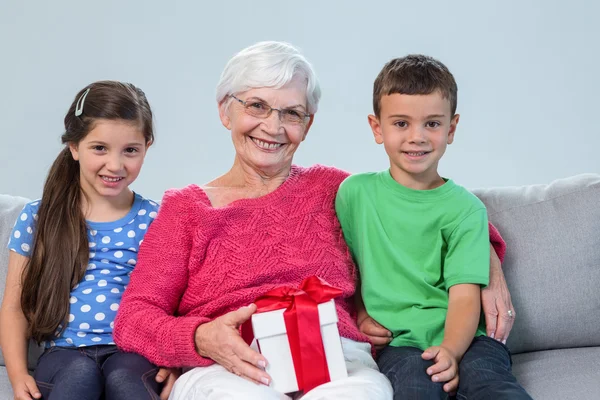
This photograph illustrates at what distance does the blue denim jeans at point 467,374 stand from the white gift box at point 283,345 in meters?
0.21

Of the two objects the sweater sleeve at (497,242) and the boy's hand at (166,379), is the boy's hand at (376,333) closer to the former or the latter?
the sweater sleeve at (497,242)

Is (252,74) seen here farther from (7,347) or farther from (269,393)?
(7,347)

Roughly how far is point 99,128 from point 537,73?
7.63 ft

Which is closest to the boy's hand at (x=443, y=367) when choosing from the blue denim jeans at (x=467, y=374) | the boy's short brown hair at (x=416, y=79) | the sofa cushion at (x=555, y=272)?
the blue denim jeans at (x=467, y=374)

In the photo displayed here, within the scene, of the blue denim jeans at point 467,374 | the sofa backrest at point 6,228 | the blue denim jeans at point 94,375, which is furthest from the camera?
the sofa backrest at point 6,228

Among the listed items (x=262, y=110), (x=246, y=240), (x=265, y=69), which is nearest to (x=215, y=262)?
(x=246, y=240)

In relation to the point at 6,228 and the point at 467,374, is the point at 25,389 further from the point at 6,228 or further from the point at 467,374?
the point at 467,374

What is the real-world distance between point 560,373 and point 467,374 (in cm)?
47

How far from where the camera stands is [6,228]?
2623mm

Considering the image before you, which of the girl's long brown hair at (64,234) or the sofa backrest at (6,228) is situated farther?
the sofa backrest at (6,228)

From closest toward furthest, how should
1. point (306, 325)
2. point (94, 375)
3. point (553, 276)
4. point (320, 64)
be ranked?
point (306, 325) → point (94, 375) → point (553, 276) → point (320, 64)

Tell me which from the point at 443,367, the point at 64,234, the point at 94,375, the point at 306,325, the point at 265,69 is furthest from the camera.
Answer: the point at 64,234

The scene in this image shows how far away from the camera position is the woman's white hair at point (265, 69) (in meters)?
2.23


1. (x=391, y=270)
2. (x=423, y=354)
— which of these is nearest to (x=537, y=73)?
(x=391, y=270)
